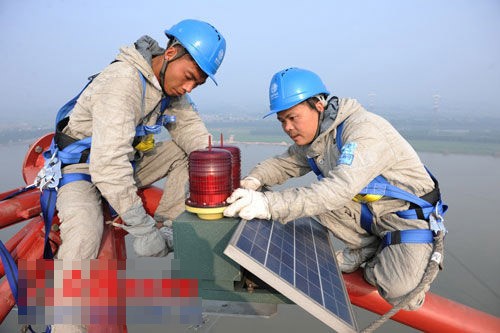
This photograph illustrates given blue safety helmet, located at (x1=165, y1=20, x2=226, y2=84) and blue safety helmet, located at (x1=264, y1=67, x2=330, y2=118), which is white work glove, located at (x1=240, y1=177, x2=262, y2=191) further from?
blue safety helmet, located at (x1=165, y1=20, x2=226, y2=84)

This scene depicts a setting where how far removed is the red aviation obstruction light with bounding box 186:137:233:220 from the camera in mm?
2094

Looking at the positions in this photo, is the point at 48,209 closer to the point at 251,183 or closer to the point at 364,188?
the point at 251,183

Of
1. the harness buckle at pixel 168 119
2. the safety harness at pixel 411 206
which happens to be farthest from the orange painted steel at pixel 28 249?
the safety harness at pixel 411 206

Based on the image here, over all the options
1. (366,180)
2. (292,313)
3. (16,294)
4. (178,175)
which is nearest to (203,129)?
(178,175)

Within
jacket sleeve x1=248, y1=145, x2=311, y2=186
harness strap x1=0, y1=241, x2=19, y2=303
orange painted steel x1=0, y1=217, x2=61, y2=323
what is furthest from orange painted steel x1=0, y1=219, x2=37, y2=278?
jacket sleeve x1=248, y1=145, x2=311, y2=186

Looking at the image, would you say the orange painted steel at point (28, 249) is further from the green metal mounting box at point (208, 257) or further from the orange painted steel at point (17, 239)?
the green metal mounting box at point (208, 257)

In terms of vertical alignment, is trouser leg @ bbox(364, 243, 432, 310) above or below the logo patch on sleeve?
Answer: below

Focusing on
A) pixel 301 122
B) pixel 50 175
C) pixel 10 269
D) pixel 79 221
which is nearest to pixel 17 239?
pixel 10 269

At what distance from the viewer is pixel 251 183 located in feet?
11.4

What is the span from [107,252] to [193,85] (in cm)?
170

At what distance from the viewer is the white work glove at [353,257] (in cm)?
354

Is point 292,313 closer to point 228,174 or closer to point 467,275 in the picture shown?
point 467,275

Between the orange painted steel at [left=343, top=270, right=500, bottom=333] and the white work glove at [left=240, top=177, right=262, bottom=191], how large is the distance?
55.3 inches

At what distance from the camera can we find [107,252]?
9.41ft
